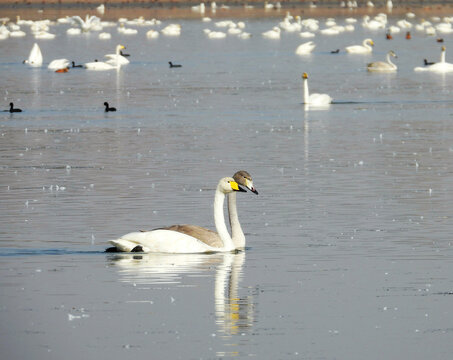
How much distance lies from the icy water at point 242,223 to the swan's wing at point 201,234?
244 mm

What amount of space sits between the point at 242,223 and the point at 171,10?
130612 mm

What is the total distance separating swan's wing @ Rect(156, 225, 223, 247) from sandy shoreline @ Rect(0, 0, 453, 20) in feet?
364

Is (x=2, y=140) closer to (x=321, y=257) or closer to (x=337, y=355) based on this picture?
(x=321, y=257)

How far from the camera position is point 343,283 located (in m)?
15.1

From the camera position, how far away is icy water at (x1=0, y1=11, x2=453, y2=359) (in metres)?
12.7

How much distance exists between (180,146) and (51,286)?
52.7 feet

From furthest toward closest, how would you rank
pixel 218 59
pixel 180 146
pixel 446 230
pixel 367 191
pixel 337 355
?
pixel 218 59
pixel 180 146
pixel 367 191
pixel 446 230
pixel 337 355

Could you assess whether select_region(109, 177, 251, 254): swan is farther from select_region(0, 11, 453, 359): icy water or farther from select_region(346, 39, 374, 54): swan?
select_region(346, 39, 374, 54): swan

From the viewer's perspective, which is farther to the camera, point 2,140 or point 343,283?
point 2,140

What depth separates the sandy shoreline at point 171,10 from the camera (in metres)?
132

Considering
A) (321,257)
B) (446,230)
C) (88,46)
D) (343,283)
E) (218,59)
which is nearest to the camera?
(343,283)

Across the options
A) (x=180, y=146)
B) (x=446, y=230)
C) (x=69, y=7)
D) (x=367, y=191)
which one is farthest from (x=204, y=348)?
(x=69, y=7)

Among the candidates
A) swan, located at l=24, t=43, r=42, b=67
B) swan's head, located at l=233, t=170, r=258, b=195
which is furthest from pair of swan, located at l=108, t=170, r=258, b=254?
swan, located at l=24, t=43, r=42, b=67

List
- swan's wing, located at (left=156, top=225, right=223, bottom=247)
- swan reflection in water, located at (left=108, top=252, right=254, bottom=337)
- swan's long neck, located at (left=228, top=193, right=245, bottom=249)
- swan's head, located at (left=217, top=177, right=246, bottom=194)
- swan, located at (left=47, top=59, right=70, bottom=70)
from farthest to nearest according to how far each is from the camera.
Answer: swan, located at (left=47, top=59, right=70, bottom=70) → swan's head, located at (left=217, top=177, right=246, bottom=194) → swan's long neck, located at (left=228, top=193, right=245, bottom=249) → swan's wing, located at (left=156, top=225, right=223, bottom=247) → swan reflection in water, located at (left=108, top=252, right=254, bottom=337)
